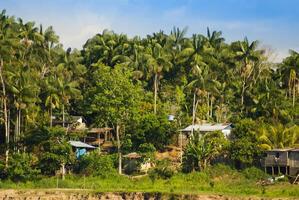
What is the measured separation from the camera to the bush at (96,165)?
5350cm

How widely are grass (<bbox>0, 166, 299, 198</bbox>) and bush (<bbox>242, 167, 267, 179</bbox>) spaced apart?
0.26 ft

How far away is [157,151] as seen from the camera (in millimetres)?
59781

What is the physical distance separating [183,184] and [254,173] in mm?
5865

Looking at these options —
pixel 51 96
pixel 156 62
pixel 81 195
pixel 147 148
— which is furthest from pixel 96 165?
pixel 156 62

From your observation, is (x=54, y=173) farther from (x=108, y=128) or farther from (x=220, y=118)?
(x=220, y=118)

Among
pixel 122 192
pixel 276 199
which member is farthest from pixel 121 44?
pixel 276 199

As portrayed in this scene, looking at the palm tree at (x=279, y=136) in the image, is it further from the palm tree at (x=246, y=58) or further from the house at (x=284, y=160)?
the palm tree at (x=246, y=58)

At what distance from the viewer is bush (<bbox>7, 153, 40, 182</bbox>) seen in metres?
51.3

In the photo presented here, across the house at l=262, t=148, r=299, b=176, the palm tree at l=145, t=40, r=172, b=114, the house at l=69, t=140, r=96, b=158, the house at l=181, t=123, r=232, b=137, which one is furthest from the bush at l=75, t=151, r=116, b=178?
the house at l=262, t=148, r=299, b=176

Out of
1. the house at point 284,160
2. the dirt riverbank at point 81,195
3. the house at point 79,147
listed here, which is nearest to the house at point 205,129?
the house at point 284,160

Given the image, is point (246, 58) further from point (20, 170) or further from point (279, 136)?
point (20, 170)

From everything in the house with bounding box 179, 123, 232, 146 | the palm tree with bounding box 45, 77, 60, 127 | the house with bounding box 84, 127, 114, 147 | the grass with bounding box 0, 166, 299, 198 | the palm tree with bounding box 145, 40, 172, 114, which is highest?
the palm tree with bounding box 145, 40, 172, 114

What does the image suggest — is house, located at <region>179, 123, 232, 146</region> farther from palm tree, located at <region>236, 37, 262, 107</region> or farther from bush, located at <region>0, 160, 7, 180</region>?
bush, located at <region>0, 160, 7, 180</region>

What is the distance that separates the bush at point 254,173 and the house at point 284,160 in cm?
84
